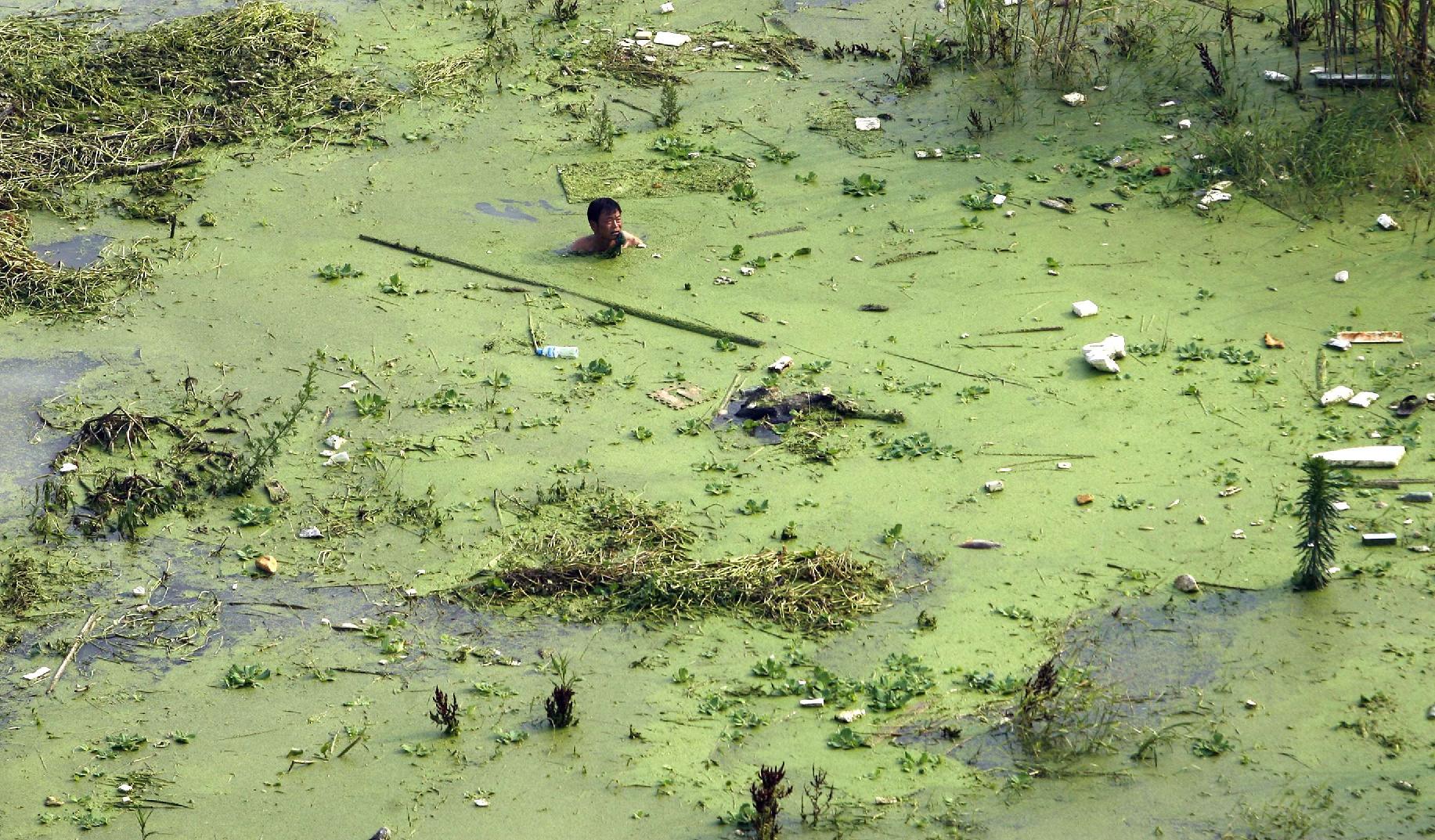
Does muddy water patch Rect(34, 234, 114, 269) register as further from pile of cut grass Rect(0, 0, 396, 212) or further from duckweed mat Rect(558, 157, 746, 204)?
duckweed mat Rect(558, 157, 746, 204)

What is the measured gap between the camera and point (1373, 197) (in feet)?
24.0

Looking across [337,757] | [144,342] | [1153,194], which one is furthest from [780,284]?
[337,757]

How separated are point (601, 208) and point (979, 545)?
102 inches

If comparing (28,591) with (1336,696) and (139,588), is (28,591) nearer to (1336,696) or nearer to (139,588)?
Answer: (139,588)

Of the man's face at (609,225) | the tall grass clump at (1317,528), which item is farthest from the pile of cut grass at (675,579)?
the man's face at (609,225)

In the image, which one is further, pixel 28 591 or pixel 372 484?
pixel 372 484

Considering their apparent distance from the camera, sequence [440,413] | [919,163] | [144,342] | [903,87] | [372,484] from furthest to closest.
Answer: [903,87] < [919,163] < [144,342] < [440,413] < [372,484]

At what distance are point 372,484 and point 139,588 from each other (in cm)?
92

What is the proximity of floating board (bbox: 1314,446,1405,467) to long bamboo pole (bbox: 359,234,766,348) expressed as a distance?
2.33 m

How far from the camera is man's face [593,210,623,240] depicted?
276 inches

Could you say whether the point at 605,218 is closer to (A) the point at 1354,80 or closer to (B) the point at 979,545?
(B) the point at 979,545

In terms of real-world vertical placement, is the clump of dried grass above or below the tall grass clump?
above

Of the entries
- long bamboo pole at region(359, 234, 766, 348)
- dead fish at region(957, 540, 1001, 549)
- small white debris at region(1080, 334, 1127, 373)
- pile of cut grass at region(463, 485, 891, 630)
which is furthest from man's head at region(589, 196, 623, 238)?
dead fish at region(957, 540, 1001, 549)

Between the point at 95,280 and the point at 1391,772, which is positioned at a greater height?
the point at 95,280
